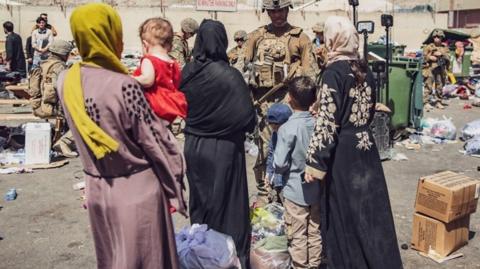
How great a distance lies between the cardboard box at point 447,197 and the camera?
13.8ft

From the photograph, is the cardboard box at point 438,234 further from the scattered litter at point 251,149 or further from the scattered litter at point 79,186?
the scattered litter at point 79,186

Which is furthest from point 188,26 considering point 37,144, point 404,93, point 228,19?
point 228,19

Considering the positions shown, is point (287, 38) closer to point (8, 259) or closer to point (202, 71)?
point (202, 71)

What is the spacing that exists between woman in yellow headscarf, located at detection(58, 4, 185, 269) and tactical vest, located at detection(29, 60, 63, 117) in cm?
540

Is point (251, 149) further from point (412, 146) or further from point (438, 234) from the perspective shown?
point (438, 234)

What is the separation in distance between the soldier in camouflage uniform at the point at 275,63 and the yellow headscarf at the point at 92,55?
9.99 ft

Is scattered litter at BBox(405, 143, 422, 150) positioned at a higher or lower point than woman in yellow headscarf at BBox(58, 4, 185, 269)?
lower

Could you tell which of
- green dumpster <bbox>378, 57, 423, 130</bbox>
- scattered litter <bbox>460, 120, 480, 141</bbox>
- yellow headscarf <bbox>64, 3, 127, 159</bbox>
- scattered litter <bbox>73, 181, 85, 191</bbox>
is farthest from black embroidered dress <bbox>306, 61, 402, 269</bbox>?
scattered litter <bbox>460, 120, 480, 141</bbox>

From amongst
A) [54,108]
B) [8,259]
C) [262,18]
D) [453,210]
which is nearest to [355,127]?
[453,210]

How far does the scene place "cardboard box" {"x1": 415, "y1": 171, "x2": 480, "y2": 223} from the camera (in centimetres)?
421

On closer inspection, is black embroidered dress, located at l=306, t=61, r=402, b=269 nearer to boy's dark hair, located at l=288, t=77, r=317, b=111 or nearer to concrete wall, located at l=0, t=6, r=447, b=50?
boy's dark hair, located at l=288, t=77, r=317, b=111

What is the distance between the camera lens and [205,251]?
3.25 metres

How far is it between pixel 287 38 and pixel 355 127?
2.25 meters

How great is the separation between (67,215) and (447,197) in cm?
384
